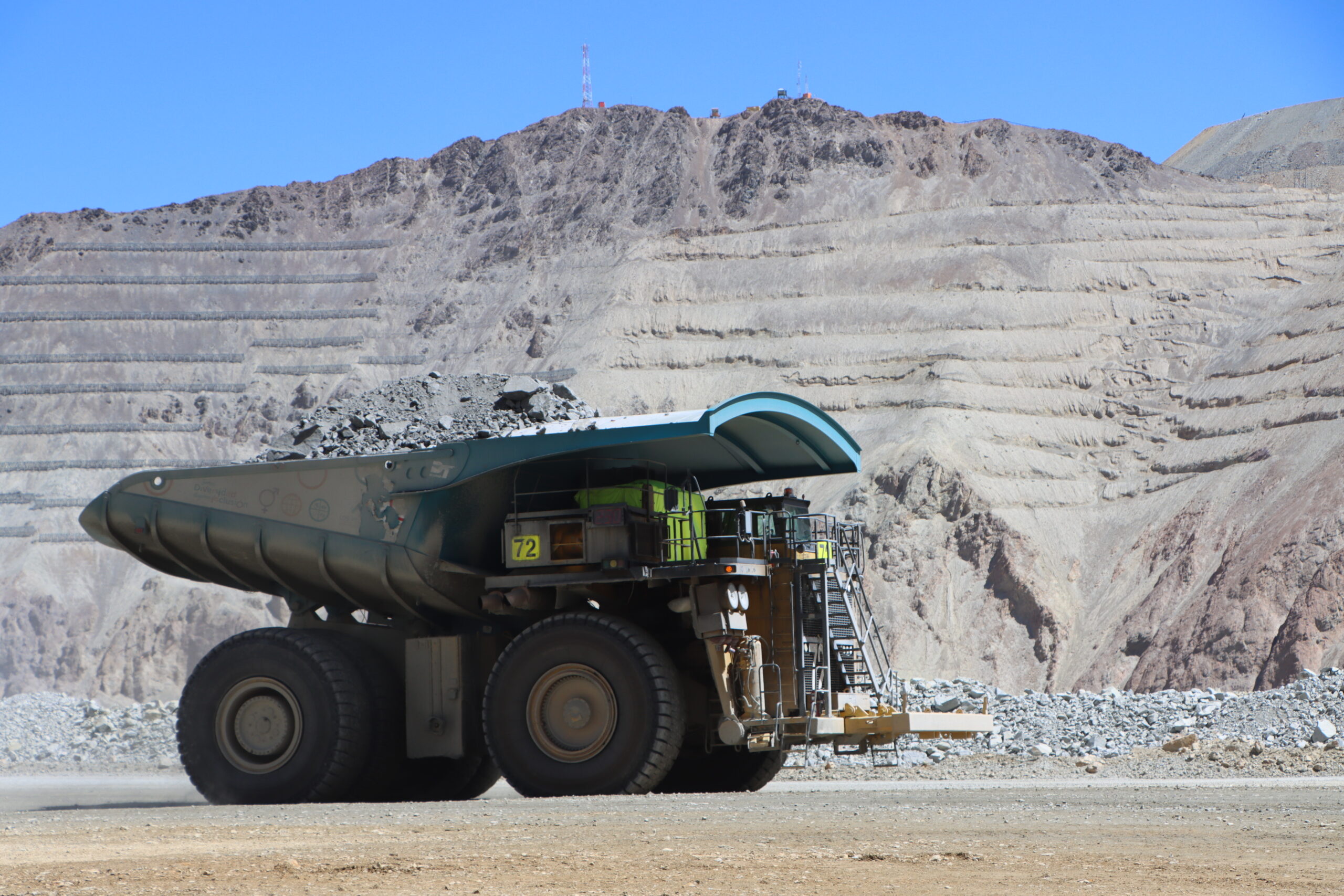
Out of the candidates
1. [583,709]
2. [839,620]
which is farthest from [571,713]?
[839,620]

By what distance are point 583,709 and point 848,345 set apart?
142ft

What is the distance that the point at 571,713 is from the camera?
1373cm

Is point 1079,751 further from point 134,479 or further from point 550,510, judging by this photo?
point 134,479

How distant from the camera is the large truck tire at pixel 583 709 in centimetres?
1327

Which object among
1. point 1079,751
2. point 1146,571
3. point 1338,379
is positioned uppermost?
point 1338,379

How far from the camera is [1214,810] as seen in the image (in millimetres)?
11570

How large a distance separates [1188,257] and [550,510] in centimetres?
4867

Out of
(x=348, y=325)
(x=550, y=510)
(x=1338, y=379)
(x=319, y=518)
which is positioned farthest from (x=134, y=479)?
(x=348, y=325)

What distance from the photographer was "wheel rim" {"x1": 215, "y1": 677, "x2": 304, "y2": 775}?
49.0ft

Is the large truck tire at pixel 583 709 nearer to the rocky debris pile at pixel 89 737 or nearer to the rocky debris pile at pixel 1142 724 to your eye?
the rocky debris pile at pixel 1142 724

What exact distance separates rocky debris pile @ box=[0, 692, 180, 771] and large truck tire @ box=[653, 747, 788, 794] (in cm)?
1255

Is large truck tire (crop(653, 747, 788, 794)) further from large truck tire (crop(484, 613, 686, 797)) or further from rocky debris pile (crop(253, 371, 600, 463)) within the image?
rocky debris pile (crop(253, 371, 600, 463))

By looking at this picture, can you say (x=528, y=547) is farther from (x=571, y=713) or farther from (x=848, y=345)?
(x=848, y=345)

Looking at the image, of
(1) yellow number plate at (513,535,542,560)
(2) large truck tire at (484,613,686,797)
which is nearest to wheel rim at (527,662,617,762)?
(2) large truck tire at (484,613,686,797)
